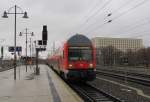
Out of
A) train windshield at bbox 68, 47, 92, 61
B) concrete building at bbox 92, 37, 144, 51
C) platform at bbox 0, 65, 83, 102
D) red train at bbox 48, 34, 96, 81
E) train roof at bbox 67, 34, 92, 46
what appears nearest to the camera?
platform at bbox 0, 65, 83, 102

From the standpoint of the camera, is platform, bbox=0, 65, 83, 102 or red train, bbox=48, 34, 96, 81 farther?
red train, bbox=48, 34, 96, 81

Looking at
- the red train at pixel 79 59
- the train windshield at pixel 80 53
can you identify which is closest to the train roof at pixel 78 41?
the red train at pixel 79 59

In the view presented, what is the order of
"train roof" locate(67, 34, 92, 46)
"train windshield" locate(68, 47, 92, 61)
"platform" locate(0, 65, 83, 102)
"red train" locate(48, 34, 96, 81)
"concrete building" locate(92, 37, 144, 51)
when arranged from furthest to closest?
"concrete building" locate(92, 37, 144, 51) < "train roof" locate(67, 34, 92, 46) < "train windshield" locate(68, 47, 92, 61) < "red train" locate(48, 34, 96, 81) < "platform" locate(0, 65, 83, 102)

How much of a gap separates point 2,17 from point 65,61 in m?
8.72

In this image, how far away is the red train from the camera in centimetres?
2378

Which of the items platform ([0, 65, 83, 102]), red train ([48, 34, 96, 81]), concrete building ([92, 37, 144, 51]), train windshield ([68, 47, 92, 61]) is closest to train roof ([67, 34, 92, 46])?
red train ([48, 34, 96, 81])

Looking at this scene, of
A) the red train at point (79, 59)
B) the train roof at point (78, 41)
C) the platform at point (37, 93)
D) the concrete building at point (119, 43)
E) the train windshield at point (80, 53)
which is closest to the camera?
the platform at point (37, 93)

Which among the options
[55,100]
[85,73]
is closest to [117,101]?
[55,100]

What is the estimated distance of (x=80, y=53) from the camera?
24547 mm

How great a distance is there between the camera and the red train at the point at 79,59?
23781 mm

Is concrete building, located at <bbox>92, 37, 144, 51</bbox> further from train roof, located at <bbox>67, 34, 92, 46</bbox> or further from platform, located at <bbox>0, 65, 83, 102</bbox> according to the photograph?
platform, located at <bbox>0, 65, 83, 102</bbox>

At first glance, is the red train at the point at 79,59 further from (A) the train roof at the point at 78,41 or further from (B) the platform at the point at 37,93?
(B) the platform at the point at 37,93

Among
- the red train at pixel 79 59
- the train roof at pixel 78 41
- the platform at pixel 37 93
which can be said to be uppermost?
the train roof at pixel 78 41

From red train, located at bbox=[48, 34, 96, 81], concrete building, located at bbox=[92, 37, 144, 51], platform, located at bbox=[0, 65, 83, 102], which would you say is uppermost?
concrete building, located at bbox=[92, 37, 144, 51]
